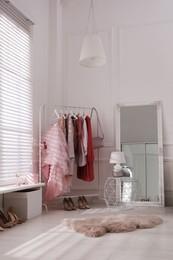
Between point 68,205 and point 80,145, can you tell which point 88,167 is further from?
point 68,205

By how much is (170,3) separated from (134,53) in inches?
39.6

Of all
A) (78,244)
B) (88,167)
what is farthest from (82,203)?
(78,244)

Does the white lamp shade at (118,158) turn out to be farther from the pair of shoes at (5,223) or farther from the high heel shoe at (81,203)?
the pair of shoes at (5,223)

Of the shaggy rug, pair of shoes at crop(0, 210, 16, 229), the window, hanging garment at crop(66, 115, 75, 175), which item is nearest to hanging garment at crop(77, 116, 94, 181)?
hanging garment at crop(66, 115, 75, 175)

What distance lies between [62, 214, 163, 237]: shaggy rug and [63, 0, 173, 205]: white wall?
1.79 metres

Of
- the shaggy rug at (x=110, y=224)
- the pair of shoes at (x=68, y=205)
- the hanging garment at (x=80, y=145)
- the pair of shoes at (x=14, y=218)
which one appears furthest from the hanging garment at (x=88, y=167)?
the pair of shoes at (x=14, y=218)

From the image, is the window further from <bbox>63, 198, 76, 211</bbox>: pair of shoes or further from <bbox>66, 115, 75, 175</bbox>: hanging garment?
<bbox>63, 198, 76, 211</bbox>: pair of shoes

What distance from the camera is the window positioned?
4.34 m

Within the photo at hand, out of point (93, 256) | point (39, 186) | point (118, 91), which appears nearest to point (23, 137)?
point (39, 186)

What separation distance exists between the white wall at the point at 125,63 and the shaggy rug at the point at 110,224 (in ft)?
5.87

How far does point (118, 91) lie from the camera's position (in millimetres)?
5773

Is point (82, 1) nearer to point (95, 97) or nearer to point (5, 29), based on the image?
point (95, 97)

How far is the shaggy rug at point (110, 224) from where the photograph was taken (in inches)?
127

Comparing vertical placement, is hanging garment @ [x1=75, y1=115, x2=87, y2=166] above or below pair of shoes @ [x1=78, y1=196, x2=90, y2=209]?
above
